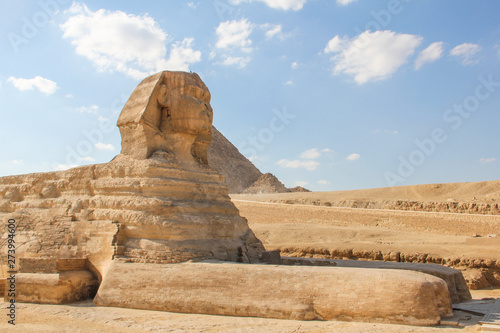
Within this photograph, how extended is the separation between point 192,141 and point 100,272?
9.08 ft

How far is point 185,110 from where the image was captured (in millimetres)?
Answer: 7586

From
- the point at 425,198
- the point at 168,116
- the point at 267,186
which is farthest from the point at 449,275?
the point at 267,186

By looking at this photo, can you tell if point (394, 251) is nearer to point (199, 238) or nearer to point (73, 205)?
point (199, 238)

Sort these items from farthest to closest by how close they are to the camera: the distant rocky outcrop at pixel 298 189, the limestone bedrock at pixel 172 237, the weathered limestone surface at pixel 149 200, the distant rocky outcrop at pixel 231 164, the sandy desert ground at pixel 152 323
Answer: the distant rocky outcrop at pixel 298 189, the distant rocky outcrop at pixel 231 164, the weathered limestone surface at pixel 149 200, the limestone bedrock at pixel 172 237, the sandy desert ground at pixel 152 323

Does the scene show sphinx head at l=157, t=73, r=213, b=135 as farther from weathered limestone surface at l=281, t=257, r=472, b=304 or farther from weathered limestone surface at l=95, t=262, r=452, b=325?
weathered limestone surface at l=281, t=257, r=472, b=304

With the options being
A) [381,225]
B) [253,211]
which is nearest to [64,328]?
[381,225]

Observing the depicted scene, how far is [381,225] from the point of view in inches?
766

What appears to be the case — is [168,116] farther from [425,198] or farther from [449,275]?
[425,198]

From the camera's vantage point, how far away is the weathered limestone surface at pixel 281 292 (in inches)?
183

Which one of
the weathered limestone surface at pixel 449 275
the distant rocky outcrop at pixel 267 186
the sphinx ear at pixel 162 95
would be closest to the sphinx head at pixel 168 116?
the sphinx ear at pixel 162 95

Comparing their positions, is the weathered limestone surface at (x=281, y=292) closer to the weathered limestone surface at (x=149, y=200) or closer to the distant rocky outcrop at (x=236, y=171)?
the weathered limestone surface at (x=149, y=200)

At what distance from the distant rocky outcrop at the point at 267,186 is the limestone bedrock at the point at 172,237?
35.0 m

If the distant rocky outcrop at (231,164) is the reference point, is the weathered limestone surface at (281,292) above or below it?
below

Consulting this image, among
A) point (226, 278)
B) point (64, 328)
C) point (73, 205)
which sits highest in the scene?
point (73, 205)
